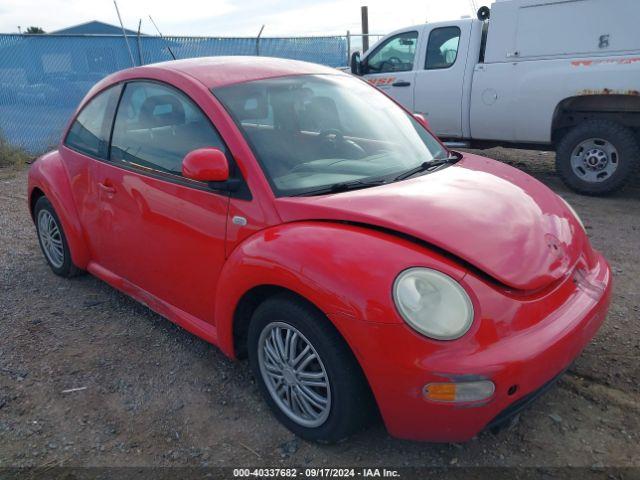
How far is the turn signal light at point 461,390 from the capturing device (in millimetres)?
1964

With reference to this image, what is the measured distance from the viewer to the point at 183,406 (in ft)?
9.20

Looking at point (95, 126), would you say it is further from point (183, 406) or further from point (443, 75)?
point (443, 75)

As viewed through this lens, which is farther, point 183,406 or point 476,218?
point 183,406

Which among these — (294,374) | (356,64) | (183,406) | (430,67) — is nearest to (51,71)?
(356,64)

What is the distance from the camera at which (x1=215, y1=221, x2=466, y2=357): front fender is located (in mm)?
2076

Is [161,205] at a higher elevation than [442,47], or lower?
lower

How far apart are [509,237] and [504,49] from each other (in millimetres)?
5163

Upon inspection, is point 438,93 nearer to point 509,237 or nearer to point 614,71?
point 614,71

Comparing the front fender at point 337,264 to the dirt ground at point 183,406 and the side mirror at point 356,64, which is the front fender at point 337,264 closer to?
the dirt ground at point 183,406

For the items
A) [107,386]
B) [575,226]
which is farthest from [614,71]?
[107,386]

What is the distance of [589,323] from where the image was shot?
2.33 metres

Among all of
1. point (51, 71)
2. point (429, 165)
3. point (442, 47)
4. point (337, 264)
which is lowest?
point (337, 264)

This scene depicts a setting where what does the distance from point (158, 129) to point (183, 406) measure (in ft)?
5.11

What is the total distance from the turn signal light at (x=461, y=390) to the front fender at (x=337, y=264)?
276 millimetres
